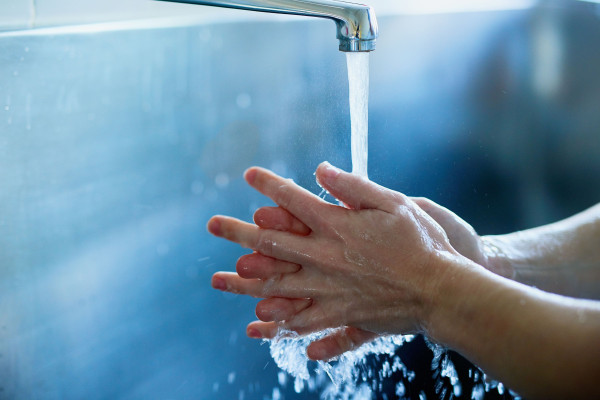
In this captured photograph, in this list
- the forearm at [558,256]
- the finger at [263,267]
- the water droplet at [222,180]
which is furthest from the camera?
Answer: the forearm at [558,256]

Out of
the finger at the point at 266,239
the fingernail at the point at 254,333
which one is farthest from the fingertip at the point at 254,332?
the finger at the point at 266,239

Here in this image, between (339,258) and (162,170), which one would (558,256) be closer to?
(339,258)

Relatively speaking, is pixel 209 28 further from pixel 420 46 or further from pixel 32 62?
pixel 420 46

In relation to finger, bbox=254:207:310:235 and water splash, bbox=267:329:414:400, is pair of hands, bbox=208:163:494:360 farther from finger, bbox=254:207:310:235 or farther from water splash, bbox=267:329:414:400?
water splash, bbox=267:329:414:400

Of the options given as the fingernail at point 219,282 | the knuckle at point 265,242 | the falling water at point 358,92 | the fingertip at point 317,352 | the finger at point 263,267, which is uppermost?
the falling water at point 358,92

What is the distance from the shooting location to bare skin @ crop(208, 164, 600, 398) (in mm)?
554

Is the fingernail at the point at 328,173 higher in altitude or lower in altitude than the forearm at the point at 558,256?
higher

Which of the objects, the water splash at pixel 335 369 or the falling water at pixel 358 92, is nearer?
the falling water at pixel 358 92

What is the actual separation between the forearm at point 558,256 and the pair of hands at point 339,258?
0.86 feet

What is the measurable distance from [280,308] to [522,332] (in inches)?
9.5

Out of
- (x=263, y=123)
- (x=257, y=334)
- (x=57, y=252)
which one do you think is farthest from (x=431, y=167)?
(x=57, y=252)

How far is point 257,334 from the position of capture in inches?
27.6

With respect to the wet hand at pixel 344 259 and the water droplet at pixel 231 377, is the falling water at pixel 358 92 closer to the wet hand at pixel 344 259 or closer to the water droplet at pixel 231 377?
the wet hand at pixel 344 259

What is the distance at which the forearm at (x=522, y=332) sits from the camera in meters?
0.54
